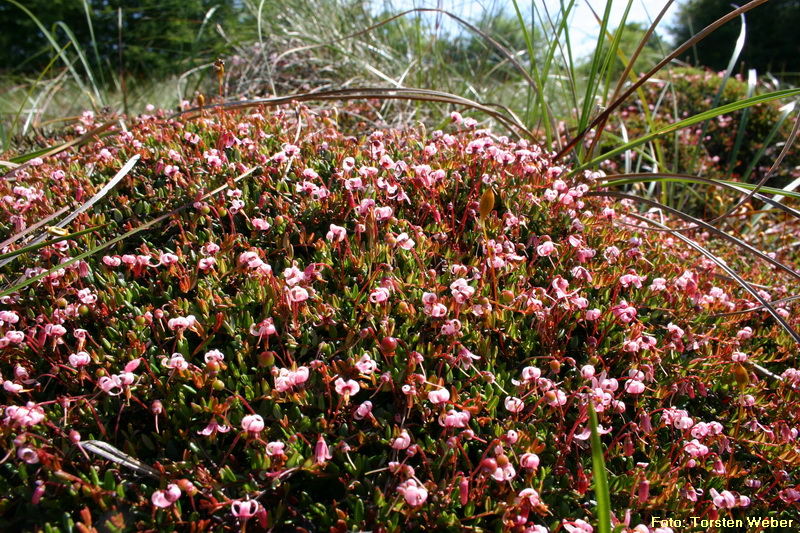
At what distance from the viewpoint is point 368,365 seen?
1470 millimetres

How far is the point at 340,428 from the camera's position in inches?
60.3

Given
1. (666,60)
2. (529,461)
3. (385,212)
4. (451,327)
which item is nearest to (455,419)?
(529,461)

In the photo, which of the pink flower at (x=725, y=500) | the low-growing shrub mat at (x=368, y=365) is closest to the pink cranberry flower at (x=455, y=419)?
the low-growing shrub mat at (x=368, y=365)

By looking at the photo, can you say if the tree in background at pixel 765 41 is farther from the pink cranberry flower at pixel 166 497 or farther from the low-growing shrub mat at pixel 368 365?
the pink cranberry flower at pixel 166 497

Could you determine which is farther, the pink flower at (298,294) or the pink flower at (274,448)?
the pink flower at (298,294)

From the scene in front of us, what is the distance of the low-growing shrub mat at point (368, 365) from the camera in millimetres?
1380

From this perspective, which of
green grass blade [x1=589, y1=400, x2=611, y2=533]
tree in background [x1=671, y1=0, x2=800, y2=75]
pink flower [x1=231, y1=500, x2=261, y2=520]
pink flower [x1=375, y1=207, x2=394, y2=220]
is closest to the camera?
green grass blade [x1=589, y1=400, x2=611, y2=533]

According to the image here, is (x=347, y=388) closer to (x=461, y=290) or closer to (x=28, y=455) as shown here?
(x=461, y=290)

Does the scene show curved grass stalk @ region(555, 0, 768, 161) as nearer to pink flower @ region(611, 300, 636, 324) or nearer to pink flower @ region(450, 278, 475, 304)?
pink flower @ region(611, 300, 636, 324)

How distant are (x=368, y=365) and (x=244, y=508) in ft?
1.49

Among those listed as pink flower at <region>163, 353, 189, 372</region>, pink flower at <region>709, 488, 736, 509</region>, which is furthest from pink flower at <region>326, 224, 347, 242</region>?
pink flower at <region>709, 488, 736, 509</region>

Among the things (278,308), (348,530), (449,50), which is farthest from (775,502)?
(449,50)

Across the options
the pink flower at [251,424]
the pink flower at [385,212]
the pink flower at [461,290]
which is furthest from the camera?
the pink flower at [385,212]

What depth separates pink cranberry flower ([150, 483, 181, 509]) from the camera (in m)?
1.22
